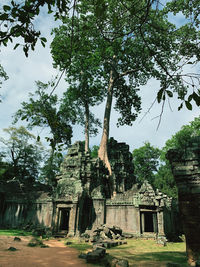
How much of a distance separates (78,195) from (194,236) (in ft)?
38.5

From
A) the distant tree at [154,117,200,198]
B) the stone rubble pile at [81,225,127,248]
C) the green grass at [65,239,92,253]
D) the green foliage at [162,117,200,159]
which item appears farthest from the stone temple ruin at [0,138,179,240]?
the green foliage at [162,117,200,159]

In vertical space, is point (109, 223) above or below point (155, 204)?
below

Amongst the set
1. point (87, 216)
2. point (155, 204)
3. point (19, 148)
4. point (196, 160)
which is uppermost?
point (19, 148)

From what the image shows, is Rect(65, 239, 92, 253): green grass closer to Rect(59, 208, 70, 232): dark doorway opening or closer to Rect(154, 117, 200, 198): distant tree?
Rect(59, 208, 70, 232): dark doorway opening

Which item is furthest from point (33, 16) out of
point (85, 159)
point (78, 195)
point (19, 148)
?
point (19, 148)

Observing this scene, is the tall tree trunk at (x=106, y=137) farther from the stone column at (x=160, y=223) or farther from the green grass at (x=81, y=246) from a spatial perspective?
the green grass at (x=81, y=246)

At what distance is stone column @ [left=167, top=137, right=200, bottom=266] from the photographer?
5.45 meters

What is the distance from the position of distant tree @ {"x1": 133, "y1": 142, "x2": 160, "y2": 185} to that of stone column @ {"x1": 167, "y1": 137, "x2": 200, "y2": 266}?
114 feet

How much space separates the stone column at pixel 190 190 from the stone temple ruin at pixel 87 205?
9.88 metres

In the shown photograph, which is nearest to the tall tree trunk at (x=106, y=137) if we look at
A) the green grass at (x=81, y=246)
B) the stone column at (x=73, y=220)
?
the stone column at (x=73, y=220)

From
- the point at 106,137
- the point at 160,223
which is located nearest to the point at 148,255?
the point at 160,223

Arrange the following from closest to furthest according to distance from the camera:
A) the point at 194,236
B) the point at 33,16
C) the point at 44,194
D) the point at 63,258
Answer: the point at 33,16
the point at 194,236
the point at 63,258
the point at 44,194

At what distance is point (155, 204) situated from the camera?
15.1 metres

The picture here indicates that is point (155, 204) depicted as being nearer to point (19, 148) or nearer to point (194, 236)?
point (194, 236)
